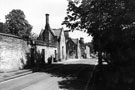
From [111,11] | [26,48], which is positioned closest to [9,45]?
[26,48]

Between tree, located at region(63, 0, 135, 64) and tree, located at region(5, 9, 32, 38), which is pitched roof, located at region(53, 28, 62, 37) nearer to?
tree, located at region(5, 9, 32, 38)

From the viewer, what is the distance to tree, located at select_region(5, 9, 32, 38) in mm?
53719

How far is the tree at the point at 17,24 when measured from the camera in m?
53.7

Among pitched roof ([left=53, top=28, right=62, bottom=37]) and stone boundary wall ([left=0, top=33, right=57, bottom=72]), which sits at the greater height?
pitched roof ([left=53, top=28, right=62, bottom=37])

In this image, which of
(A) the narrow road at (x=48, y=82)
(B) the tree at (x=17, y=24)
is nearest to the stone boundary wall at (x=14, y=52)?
(A) the narrow road at (x=48, y=82)

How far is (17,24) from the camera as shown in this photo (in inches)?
2149

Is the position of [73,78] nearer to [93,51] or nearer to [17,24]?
[93,51]

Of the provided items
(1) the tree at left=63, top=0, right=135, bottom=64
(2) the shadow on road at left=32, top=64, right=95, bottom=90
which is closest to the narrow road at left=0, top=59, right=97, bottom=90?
(2) the shadow on road at left=32, top=64, right=95, bottom=90

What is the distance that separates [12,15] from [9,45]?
39.3 metres

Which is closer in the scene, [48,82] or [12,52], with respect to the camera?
[48,82]

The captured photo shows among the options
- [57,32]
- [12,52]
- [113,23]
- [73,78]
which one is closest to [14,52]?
[12,52]

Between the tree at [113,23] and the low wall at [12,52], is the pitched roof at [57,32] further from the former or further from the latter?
the tree at [113,23]

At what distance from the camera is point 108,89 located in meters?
10.7

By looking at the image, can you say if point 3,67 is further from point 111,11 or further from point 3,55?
point 111,11
